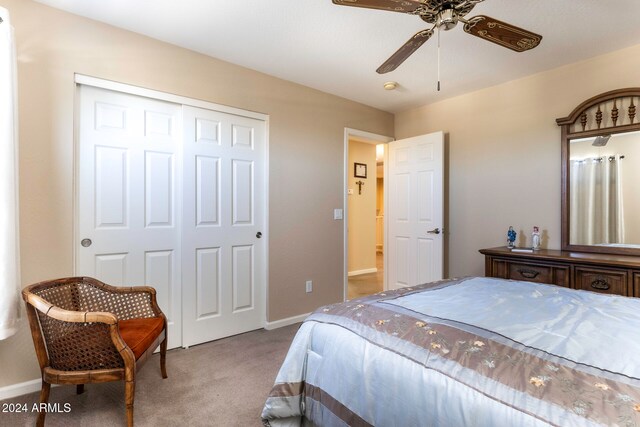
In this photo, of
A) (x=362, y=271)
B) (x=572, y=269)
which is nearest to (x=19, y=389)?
(x=572, y=269)

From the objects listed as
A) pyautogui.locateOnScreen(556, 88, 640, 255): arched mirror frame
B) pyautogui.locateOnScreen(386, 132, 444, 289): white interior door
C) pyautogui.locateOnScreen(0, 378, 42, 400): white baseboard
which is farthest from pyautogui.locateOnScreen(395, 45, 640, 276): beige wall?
pyautogui.locateOnScreen(0, 378, 42, 400): white baseboard

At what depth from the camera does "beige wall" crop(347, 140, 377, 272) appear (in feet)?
19.3

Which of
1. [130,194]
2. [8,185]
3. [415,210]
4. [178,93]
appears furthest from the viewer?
[415,210]

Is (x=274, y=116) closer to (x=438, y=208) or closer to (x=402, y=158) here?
(x=402, y=158)

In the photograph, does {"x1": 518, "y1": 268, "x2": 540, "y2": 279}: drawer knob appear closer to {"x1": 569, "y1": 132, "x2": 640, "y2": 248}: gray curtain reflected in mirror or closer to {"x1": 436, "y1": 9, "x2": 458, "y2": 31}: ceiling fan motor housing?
{"x1": 569, "y1": 132, "x2": 640, "y2": 248}: gray curtain reflected in mirror

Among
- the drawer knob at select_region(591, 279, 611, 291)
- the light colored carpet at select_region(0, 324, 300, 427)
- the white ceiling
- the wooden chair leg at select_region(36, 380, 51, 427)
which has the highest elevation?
the white ceiling

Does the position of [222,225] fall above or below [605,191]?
below

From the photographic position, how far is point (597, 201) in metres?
2.72

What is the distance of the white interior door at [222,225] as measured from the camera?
8.98ft

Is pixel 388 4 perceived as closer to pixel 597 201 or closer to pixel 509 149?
pixel 509 149

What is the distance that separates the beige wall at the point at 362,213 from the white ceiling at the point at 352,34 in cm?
273

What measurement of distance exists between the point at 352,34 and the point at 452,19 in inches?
39.2

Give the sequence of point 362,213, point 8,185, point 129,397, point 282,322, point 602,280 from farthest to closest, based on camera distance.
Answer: point 362,213 → point 282,322 → point 602,280 → point 8,185 → point 129,397

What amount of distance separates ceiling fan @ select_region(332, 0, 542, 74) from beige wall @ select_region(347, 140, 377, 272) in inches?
161
